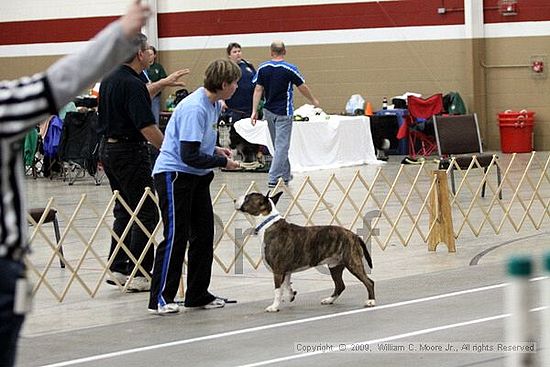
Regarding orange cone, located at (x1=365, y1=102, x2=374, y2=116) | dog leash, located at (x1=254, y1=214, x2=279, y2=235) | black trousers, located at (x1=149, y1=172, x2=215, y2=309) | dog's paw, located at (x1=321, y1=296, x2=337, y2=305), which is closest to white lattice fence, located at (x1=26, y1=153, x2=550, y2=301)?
black trousers, located at (x1=149, y1=172, x2=215, y2=309)

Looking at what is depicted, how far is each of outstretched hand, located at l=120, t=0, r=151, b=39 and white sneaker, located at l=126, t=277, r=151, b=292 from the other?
18.6 feet

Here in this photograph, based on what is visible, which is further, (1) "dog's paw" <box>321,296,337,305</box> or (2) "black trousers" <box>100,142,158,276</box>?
(2) "black trousers" <box>100,142,158,276</box>

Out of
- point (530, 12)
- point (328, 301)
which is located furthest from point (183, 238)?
point (530, 12)

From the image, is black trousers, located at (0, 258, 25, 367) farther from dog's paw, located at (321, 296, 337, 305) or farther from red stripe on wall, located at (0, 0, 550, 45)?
red stripe on wall, located at (0, 0, 550, 45)

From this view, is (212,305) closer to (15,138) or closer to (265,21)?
(15,138)

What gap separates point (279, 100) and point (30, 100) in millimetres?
11826

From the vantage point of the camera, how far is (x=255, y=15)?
23.0 m

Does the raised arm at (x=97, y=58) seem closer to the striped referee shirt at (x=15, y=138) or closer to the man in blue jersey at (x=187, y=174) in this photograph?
the striped referee shirt at (x=15, y=138)

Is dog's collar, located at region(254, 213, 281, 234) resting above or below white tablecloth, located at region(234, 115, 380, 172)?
above

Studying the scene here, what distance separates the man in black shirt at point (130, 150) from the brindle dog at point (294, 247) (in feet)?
2.80

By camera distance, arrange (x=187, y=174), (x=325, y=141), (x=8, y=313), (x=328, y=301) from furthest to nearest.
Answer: (x=325, y=141)
(x=328, y=301)
(x=187, y=174)
(x=8, y=313)

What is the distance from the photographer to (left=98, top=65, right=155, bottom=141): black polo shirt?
7.87m

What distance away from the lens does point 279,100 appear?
14.7 m

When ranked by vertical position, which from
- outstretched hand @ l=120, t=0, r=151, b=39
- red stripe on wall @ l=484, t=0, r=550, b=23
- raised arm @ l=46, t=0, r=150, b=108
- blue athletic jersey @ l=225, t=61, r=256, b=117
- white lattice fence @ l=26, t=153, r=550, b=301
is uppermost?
red stripe on wall @ l=484, t=0, r=550, b=23
